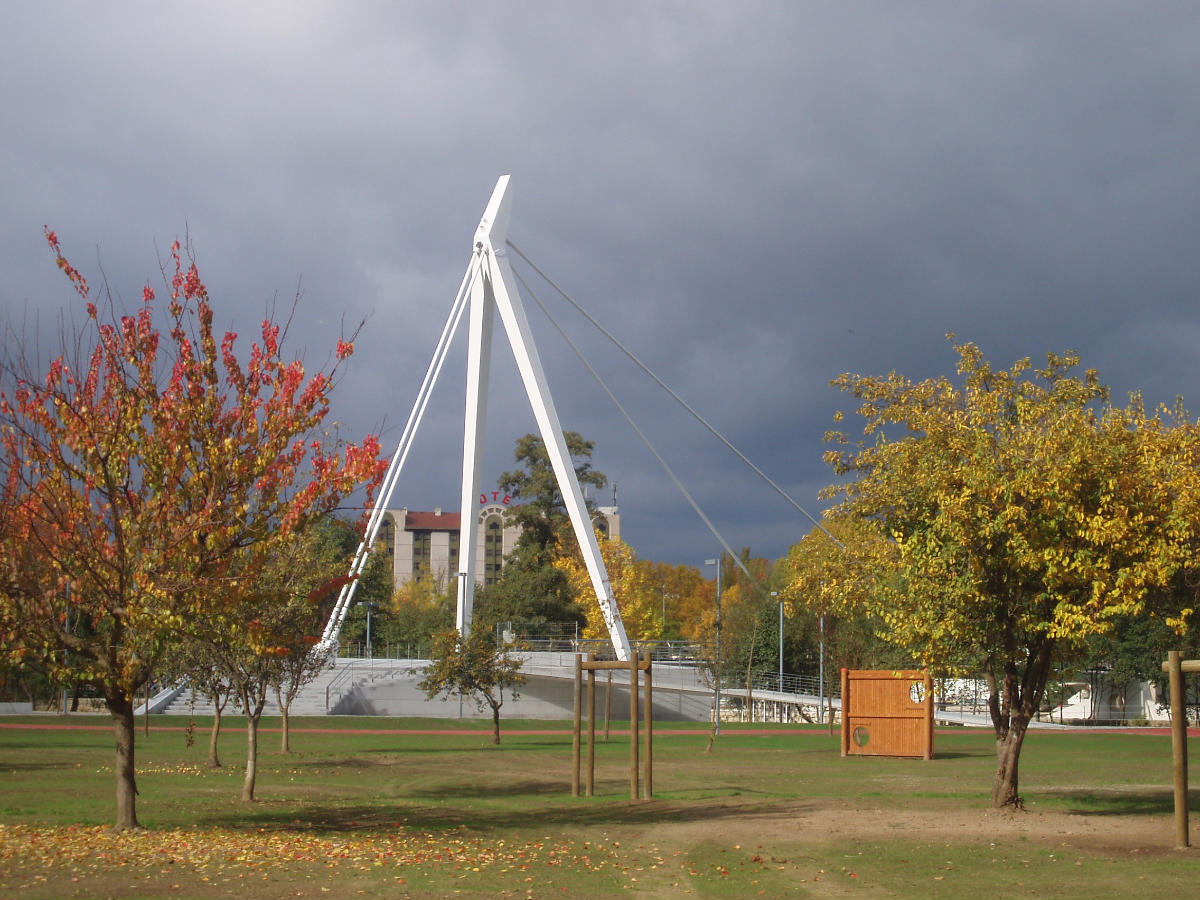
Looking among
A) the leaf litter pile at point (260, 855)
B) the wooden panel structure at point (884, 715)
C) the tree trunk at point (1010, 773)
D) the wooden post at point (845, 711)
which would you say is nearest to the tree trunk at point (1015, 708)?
the tree trunk at point (1010, 773)

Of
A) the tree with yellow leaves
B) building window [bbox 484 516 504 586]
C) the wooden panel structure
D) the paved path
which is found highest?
building window [bbox 484 516 504 586]

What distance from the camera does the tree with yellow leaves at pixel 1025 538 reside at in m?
15.3

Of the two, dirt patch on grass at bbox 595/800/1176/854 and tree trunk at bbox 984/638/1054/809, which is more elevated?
tree trunk at bbox 984/638/1054/809

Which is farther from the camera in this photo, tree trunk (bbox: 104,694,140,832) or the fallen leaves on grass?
tree trunk (bbox: 104,694,140,832)

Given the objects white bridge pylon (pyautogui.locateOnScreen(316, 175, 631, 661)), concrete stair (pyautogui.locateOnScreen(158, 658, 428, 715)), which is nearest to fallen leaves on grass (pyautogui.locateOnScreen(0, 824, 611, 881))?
white bridge pylon (pyautogui.locateOnScreen(316, 175, 631, 661))

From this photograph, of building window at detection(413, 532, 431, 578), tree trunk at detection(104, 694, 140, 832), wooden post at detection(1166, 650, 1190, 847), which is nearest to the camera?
wooden post at detection(1166, 650, 1190, 847)

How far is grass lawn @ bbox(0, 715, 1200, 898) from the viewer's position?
11125 mm

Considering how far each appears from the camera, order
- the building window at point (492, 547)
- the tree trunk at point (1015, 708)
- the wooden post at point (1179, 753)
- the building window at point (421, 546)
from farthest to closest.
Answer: the building window at point (421, 546), the building window at point (492, 547), the tree trunk at point (1015, 708), the wooden post at point (1179, 753)

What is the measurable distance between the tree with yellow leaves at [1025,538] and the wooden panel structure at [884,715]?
454 inches

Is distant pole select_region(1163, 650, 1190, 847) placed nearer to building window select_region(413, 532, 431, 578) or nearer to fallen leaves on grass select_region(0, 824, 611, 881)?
fallen leaves on grass select_region(0, 824, 611, 881)

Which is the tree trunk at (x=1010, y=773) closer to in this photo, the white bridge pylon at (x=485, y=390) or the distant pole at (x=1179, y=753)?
the distant pole at (x=1179, y=753)

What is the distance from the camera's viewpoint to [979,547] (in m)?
16.0

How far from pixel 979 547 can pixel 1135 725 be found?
4205cm

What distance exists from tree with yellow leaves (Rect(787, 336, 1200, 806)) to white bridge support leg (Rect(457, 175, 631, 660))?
28.4 meters
